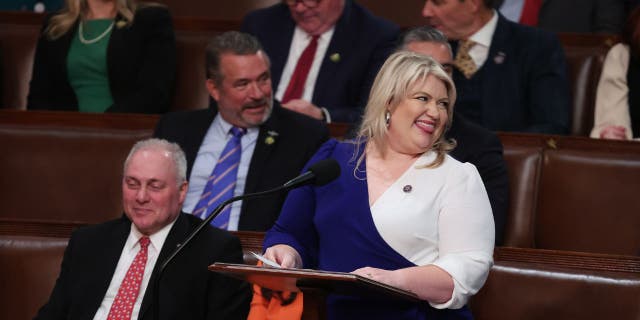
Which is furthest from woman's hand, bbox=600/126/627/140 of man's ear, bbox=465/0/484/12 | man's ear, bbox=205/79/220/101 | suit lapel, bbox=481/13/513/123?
man's ear, bbox=205/79/220/101

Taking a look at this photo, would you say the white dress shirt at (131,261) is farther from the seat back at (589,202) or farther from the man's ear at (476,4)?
the man's ear at (476,4)

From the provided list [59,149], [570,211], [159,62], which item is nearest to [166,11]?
[159,62]

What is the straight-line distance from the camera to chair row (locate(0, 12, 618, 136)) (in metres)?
3.67

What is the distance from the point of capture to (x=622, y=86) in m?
3.56

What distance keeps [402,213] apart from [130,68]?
181cm

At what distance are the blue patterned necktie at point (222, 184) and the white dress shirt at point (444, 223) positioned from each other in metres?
0.94

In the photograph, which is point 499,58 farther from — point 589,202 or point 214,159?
point 214,159

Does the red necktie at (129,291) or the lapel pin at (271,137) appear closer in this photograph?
the red necktie at (129,291)

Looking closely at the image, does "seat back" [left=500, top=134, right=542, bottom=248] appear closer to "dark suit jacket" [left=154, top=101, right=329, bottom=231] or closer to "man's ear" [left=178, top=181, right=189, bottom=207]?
"dark suit jacket" [left=154, top=101, right=329, bottom=231]

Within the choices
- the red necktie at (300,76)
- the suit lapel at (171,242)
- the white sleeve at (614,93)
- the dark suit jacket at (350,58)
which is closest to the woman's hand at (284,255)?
the suit lapel at (171,242)

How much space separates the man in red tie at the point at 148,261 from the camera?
8.29ft

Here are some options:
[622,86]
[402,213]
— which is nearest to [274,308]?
[402,213]

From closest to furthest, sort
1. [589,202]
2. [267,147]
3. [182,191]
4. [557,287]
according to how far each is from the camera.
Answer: [557,287] < [182,191] < [589,202] < [267,147]

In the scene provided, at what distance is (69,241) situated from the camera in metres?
2.66
